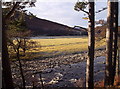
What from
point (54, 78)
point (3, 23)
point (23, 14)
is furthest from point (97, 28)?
point (3, 23)

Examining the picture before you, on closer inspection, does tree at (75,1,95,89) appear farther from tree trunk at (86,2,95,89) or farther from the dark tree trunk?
the dark tree trunk

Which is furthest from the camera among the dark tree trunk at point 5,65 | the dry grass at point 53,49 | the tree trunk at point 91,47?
the dry grass at point 53,49

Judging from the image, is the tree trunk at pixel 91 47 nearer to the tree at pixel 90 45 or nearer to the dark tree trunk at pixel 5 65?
the tree at pixel 90 45

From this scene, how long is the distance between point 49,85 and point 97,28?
845cm

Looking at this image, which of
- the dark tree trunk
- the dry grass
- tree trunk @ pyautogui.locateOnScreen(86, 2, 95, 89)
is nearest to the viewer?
the dark tree trunk

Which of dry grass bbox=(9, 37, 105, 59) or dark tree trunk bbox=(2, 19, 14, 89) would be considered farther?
dry grass bbox=(9, 37, 105, 59)

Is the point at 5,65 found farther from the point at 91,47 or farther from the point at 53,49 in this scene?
the point at 53,49

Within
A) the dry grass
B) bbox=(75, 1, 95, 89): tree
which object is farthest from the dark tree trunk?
the dry grass

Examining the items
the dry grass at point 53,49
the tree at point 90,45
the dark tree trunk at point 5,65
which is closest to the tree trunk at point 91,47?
the tree at point 90,45

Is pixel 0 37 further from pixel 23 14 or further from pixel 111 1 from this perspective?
pixel 111 1

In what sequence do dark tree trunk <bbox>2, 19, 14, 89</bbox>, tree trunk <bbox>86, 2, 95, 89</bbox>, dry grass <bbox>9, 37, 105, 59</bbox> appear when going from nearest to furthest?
dark tree trunk <bbox>2, 19, 14, 89</bbox> < tree trunk <bbox>86, 2, 95, 89</bbox> < dry grass <bbox>9, 37, 105, 59</bbox>

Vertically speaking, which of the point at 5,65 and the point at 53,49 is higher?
the point at 5,65

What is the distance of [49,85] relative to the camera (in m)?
17.9

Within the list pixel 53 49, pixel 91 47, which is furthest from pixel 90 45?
pixel 53 49
